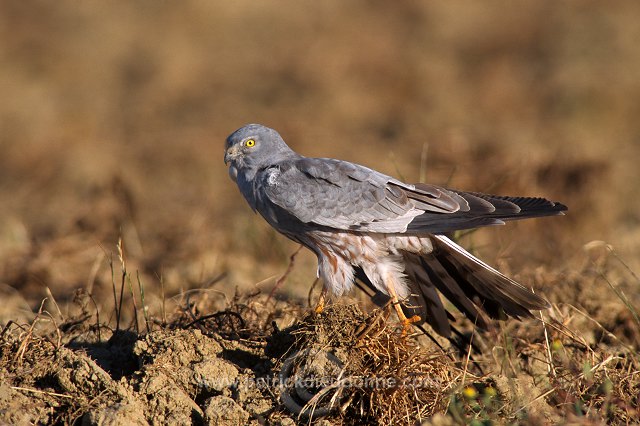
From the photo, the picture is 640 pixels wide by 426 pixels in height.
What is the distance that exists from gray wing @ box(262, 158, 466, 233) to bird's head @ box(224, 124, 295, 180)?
0.75 ft

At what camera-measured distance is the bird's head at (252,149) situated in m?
4.86

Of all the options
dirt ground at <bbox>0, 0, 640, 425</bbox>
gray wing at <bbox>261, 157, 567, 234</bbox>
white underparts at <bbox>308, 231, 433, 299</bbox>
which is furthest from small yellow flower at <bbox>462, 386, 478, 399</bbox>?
gray wing at <bbox>261, 157, 567, 234</bbox>

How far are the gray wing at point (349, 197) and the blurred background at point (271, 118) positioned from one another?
118cm

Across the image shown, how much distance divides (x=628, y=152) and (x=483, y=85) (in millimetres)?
3546

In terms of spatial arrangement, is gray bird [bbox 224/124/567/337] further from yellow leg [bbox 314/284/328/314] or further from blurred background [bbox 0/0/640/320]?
blurred background [bbox 0/0/640/320]

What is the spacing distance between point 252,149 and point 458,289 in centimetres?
154

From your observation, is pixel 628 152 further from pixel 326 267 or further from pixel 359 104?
pixel 326 267

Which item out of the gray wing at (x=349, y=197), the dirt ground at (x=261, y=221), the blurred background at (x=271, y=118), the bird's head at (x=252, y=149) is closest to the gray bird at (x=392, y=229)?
the gray wing at (x=349, y=197)

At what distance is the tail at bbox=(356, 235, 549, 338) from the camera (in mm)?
4270

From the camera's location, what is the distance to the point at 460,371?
3.79 metres

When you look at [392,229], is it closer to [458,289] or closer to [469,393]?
[458,289]

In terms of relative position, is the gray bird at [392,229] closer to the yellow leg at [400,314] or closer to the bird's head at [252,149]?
the yellow leg at [400,314]

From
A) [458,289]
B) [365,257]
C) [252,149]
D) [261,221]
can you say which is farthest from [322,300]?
[261,221]

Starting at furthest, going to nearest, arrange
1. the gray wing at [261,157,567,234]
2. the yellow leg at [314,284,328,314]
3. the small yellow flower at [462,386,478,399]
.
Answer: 1. the gray wing at [261,157,567,234]
2. the yellow leg at [314,284,328,314]
3. the small yellow flower at [462,386,478,399]
